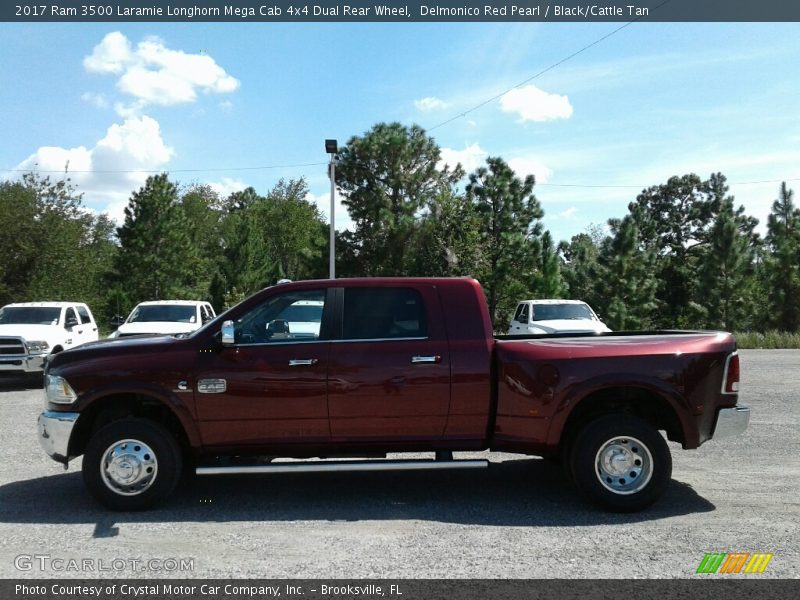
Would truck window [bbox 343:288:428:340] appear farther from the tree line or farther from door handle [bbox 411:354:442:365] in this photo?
the tree line

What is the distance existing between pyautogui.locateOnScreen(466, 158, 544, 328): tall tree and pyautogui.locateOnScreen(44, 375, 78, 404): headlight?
108 feet

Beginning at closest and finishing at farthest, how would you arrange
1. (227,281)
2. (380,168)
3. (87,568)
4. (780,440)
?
(87,568)
(780,440)
(380,168)
(227,281)

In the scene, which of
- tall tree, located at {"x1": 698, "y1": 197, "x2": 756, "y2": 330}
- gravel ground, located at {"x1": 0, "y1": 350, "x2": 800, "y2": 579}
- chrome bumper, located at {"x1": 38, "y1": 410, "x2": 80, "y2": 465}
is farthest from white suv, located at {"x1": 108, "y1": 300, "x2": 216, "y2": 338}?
tall tree, located at {"x1": 698, "y1": 197, "x2": 756, "y2": 330}

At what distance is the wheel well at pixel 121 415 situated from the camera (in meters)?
6.12

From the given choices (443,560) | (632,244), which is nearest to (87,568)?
(443,560)

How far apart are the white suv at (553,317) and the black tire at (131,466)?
14.2 metres

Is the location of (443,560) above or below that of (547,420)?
below

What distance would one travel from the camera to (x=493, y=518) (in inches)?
226

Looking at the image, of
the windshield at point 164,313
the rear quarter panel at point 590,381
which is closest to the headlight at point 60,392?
the rear quarter panel at point 590,381

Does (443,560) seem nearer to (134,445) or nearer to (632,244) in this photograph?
(134,445)

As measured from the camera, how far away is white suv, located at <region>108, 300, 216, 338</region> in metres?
15.5

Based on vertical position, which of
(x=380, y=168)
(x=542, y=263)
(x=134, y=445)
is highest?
(x=380, y=168)

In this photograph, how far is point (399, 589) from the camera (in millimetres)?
4246

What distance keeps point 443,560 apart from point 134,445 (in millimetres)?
2787
